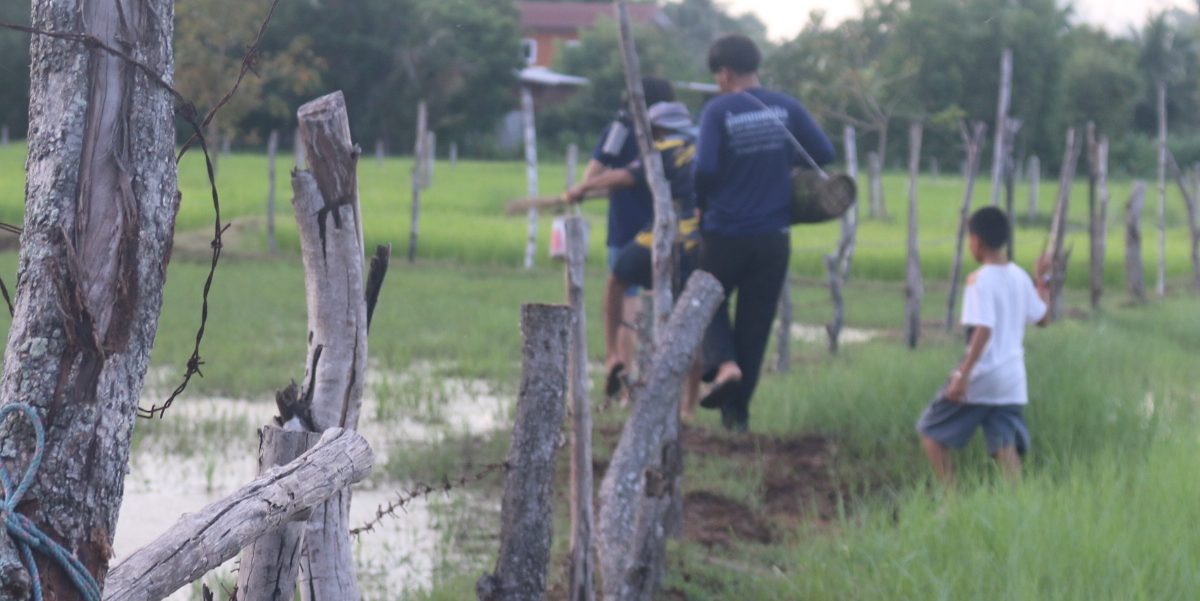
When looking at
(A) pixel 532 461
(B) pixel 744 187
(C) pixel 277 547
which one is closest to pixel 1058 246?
(B) pixel 744 187

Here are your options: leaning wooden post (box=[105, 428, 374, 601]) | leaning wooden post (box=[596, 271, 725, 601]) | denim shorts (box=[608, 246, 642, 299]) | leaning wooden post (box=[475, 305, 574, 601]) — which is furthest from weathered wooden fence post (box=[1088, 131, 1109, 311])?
leaning wooden post (box=[105, 428, 374, 601])

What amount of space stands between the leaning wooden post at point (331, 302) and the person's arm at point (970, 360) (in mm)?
2892

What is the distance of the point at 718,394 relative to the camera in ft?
19.6

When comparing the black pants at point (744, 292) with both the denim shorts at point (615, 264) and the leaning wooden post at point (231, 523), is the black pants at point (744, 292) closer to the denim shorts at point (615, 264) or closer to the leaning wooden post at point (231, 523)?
the denim shorts at point (615, 264)

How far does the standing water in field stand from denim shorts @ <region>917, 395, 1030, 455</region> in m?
1.64

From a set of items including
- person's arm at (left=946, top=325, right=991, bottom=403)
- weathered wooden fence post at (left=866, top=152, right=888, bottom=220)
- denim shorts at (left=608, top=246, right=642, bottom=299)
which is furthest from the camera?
weathered wooden fence post at (left=866, top=152, right=888, bottom=220)

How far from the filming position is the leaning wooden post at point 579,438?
143 inches

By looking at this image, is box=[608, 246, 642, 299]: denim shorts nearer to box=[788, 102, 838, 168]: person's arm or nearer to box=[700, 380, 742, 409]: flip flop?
box=[700, 380, 742, 409]: flip flop

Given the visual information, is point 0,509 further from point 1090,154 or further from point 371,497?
point 1090,154

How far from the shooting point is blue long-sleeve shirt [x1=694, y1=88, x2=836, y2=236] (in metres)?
5.86

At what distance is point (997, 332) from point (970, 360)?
19 centimetres

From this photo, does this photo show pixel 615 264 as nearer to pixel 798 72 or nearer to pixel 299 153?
pixel 299 153

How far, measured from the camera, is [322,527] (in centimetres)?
276

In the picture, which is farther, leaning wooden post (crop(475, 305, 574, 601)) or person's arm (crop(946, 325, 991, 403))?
person's arm (crop(946, 325, 991, 403))
